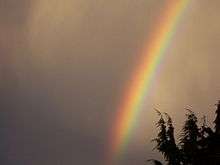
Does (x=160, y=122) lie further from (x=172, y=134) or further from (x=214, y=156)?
(x=214, y=156)

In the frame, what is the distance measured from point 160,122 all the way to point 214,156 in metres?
4.15

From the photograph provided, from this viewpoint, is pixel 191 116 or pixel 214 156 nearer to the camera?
pixel 214 156

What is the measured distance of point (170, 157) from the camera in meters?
49.0

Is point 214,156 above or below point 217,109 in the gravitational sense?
below

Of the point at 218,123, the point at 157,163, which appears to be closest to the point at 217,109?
the point at 218,123

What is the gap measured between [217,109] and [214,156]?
356 cm

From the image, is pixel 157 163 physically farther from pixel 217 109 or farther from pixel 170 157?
pixel 217 109

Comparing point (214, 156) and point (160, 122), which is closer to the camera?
point (214, 156)

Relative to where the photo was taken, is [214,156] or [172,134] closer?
[214,156]

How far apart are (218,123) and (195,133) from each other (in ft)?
4.55

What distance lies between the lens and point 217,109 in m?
49.5

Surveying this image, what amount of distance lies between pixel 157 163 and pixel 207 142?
8.91 ft

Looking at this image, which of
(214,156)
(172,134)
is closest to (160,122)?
(172,134)

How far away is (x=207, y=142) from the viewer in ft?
160
